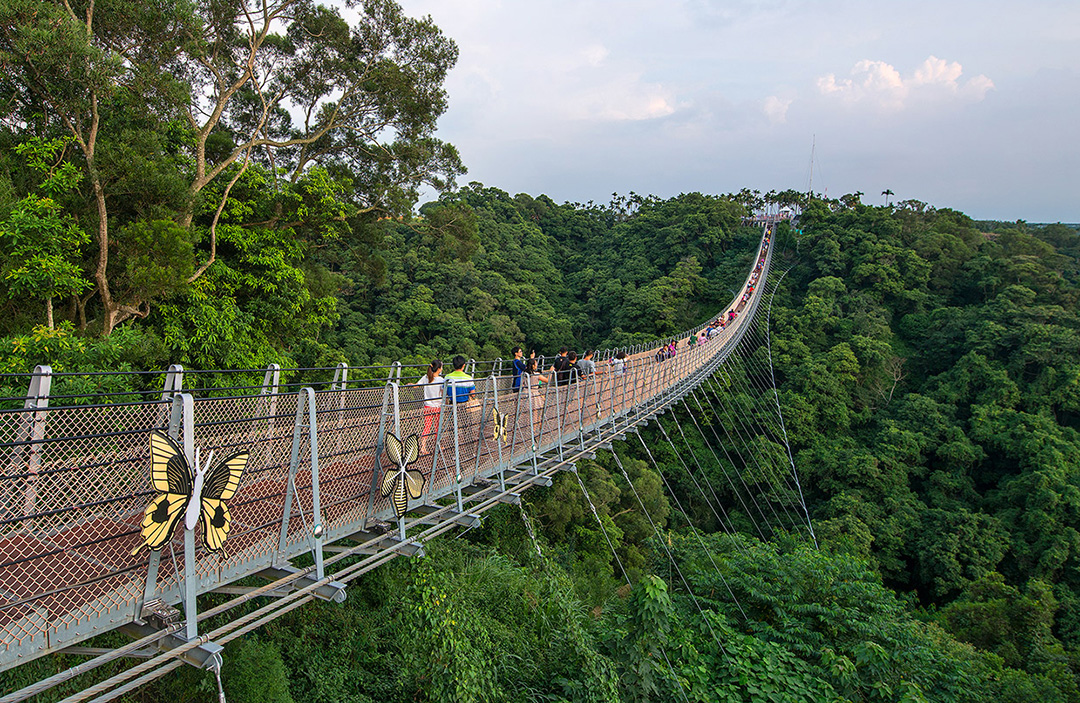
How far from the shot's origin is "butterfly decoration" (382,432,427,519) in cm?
296

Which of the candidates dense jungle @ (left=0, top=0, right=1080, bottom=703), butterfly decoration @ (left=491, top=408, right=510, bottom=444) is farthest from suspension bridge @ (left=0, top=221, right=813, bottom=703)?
dense jungle @ (left=0, top=0, right=1080, bottom=703)

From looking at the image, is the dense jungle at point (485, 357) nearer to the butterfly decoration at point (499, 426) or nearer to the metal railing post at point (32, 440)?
the butterfly decoration at point (499, 426)

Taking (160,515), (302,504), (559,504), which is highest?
(160,515)

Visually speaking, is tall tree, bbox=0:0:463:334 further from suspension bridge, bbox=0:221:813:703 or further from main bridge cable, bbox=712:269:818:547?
main bridge cable, bbox=712:269:818:547

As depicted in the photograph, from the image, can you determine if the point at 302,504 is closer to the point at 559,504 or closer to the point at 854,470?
the point at 559,504

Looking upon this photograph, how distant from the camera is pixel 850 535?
14391 millimetres

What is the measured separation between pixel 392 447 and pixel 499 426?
1408 millimetres

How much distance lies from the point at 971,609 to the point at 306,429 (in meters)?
13.6

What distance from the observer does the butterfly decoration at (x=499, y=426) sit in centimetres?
420

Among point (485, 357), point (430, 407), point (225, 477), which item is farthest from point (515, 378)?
point (485, 357)

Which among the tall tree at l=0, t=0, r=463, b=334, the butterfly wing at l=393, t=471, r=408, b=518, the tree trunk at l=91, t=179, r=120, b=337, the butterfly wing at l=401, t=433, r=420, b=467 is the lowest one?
the butterfly wing at l=393, t=471, r=408, b=518

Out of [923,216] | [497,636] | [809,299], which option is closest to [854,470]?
[809,299]

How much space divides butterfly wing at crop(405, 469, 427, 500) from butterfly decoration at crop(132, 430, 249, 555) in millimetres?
1120

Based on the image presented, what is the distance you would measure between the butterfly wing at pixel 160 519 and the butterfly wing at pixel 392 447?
3.72 feet
